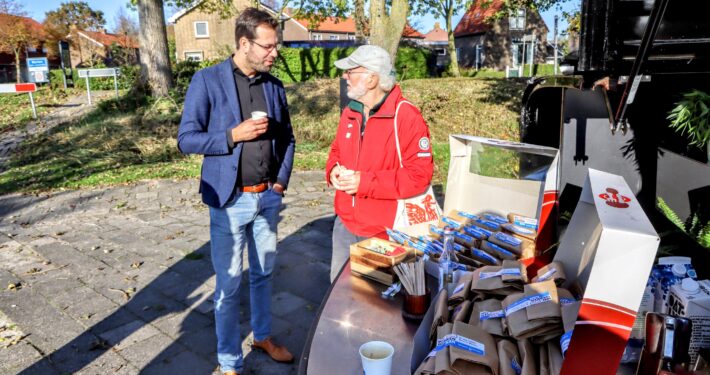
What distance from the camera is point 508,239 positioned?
2352 millimetres

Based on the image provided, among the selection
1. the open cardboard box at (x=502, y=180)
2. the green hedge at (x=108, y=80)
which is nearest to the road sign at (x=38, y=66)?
the green hedge at (x=108, y=80)

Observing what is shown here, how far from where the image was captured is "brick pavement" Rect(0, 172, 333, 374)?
3340 millimetres

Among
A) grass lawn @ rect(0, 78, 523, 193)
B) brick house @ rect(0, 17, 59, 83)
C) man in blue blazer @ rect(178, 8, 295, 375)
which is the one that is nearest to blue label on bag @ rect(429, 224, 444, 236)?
man in blue blazer @ rect(178, 8, 295, 375)

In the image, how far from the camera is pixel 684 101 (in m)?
2.91

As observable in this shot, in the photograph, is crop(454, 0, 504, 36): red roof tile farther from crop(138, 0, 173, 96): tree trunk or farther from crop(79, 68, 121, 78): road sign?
crop(79, 68, 121, 78): road sign

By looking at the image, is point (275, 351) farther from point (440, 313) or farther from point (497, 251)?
point (440, 313)

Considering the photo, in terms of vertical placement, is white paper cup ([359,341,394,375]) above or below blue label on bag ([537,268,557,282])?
below

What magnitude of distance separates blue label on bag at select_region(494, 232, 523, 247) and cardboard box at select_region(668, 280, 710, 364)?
2.72 feet

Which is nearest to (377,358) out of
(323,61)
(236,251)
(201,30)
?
(236,251)

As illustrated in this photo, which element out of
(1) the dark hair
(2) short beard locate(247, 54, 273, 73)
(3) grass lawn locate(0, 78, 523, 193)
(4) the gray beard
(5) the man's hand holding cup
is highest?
(1) the dark hair

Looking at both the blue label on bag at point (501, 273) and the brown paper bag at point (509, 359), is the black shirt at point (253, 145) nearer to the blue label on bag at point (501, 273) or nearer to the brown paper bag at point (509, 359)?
the blue label on bag at point (501, 273)

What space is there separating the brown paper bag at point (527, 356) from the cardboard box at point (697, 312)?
40 cm

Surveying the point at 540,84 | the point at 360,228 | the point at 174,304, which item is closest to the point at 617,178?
the point at 360,228

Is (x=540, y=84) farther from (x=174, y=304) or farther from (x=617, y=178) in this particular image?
(x=174, y=304)
